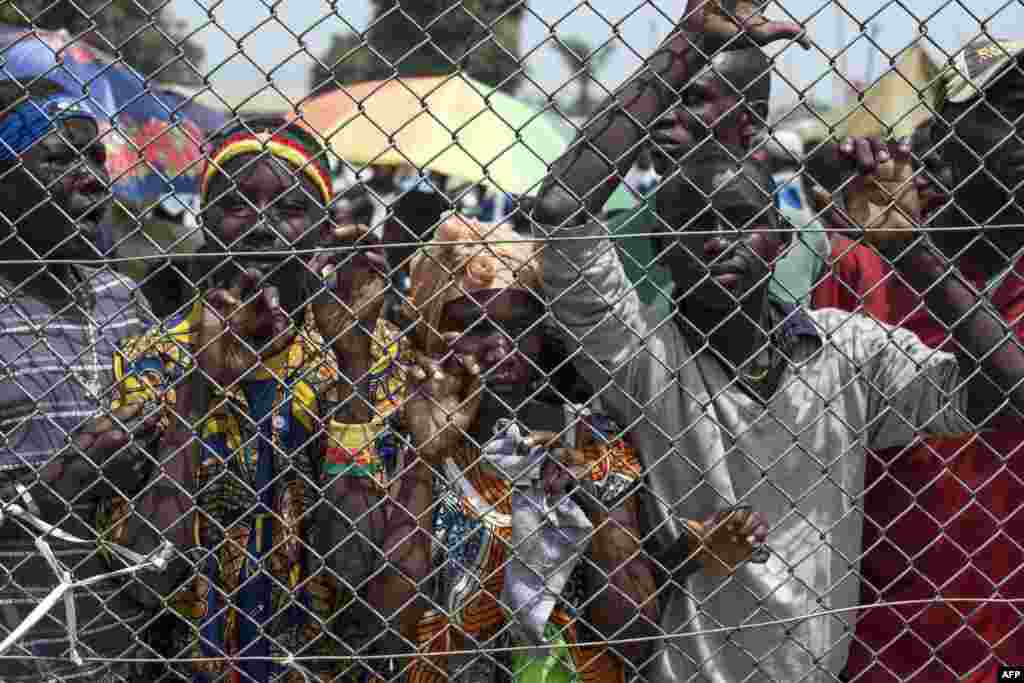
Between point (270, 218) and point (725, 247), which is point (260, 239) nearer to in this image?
point (270, 218)

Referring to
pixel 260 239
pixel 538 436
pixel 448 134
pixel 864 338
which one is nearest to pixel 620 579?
pixel 538 436

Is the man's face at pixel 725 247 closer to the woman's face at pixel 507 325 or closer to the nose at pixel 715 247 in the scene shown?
the nose at pixel 715 247

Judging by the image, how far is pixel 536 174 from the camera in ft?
17.5

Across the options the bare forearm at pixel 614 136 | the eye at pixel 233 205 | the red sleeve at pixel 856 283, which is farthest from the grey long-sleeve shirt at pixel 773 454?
the eye at pixel 233 205

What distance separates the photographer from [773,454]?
9.14 ft

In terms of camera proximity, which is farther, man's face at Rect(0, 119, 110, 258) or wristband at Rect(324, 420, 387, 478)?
man's face at Rect(0, 119, 110, 258)

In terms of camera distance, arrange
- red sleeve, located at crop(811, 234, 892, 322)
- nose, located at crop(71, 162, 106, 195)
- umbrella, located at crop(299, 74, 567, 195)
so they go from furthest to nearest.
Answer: umbrella, located at crop(299, 74, 567, 195) → red sleeve, located at crop(811, 234, 892, 322) → nose, located at crop(71, 162, 106, 195)

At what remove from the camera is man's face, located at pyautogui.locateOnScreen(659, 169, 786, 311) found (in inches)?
109

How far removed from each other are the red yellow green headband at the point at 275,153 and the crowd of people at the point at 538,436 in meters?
0.05

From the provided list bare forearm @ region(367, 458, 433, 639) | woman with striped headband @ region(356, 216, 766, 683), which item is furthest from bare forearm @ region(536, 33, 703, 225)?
bare forearm @ region(367, 458, 433, 639)

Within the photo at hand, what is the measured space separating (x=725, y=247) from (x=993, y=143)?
0.74 metres

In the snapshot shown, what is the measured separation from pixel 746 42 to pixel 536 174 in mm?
2803

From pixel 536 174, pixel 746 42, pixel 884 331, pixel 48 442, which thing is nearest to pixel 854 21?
pixel 746 42

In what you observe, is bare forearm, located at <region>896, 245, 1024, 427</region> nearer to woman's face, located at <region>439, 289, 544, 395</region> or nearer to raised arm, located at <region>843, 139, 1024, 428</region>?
raised arm, located at <region>843, 139, 1024, 428</region>
